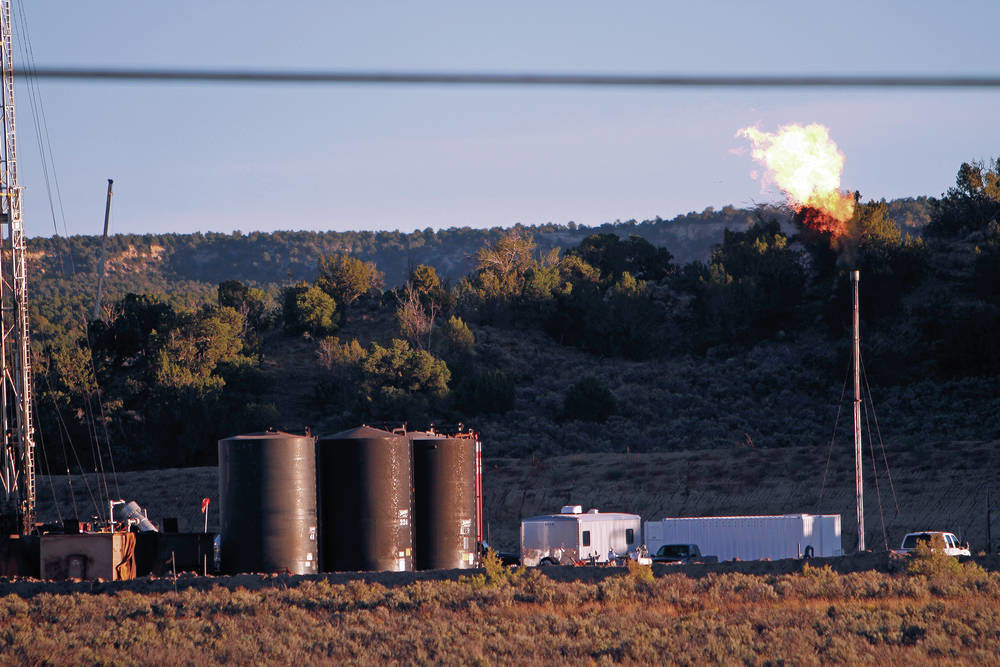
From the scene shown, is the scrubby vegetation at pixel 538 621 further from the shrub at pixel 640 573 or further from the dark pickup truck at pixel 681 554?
the dark pickup truck at pixel 681 554

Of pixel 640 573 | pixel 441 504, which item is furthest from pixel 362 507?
pixel 640 573

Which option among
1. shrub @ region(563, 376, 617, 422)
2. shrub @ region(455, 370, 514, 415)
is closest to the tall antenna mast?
shrub @ region(455, 370, 514, 415)

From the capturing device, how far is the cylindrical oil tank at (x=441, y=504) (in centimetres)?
3512

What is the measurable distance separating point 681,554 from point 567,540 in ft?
12.1

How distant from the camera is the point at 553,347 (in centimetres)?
8544

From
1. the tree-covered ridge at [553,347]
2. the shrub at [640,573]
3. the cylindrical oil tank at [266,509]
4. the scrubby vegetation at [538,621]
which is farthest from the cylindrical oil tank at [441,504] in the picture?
the tree-covered ridge at [553,347]

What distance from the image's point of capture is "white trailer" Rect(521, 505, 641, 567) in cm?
3856

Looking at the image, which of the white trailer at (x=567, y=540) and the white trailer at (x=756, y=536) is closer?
the white trailer at (x=756, y=536)

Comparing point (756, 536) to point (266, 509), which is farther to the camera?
point (756, 536)

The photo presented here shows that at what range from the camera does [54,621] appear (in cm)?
2644

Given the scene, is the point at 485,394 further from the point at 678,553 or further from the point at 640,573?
the point at 640,573

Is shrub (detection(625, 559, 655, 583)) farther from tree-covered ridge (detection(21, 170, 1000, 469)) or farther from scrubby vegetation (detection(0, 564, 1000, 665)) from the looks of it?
tree-covered ridge (detection(21, 170, 1000, 469))

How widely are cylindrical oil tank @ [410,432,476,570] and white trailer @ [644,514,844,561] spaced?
8.21 m

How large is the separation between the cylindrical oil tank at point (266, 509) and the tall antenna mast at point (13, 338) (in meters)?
7.85
